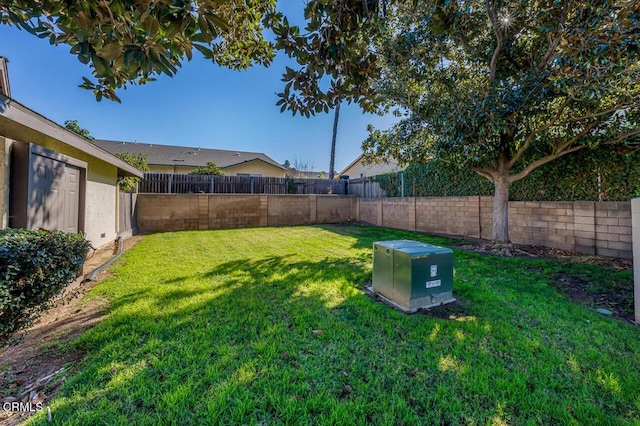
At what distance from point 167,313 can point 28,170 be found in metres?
2.90

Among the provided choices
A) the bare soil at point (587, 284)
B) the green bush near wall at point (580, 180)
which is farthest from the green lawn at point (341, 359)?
the green bush near wall at point (580, 180)

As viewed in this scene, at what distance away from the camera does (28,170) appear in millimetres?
3562

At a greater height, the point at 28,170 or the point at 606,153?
the point at 606,153

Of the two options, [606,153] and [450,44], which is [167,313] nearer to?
[450,44]

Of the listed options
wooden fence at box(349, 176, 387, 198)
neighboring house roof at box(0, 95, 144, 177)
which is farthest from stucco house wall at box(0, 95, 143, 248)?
wooden fence at box(349, 176, 387, 198)

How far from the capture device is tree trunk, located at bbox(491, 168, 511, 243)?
21.0 ft

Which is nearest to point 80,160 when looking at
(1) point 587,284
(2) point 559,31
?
(2) point 559,31

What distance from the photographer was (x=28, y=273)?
7.51 ft

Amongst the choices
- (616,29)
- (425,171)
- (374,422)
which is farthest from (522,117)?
(374,422)

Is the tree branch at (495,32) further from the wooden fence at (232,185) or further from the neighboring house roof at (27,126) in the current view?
the wooden fence at (232,185)

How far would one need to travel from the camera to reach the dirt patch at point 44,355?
1.84 m

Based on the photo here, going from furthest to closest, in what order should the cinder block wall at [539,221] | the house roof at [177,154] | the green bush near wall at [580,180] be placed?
the house roof at [177,154] < the cinder block wall at [539,221] < the green bush near wall at [580,180]

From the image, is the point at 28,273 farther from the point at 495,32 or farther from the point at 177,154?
the point at 177,154

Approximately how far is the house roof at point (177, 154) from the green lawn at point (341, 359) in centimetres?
1703
